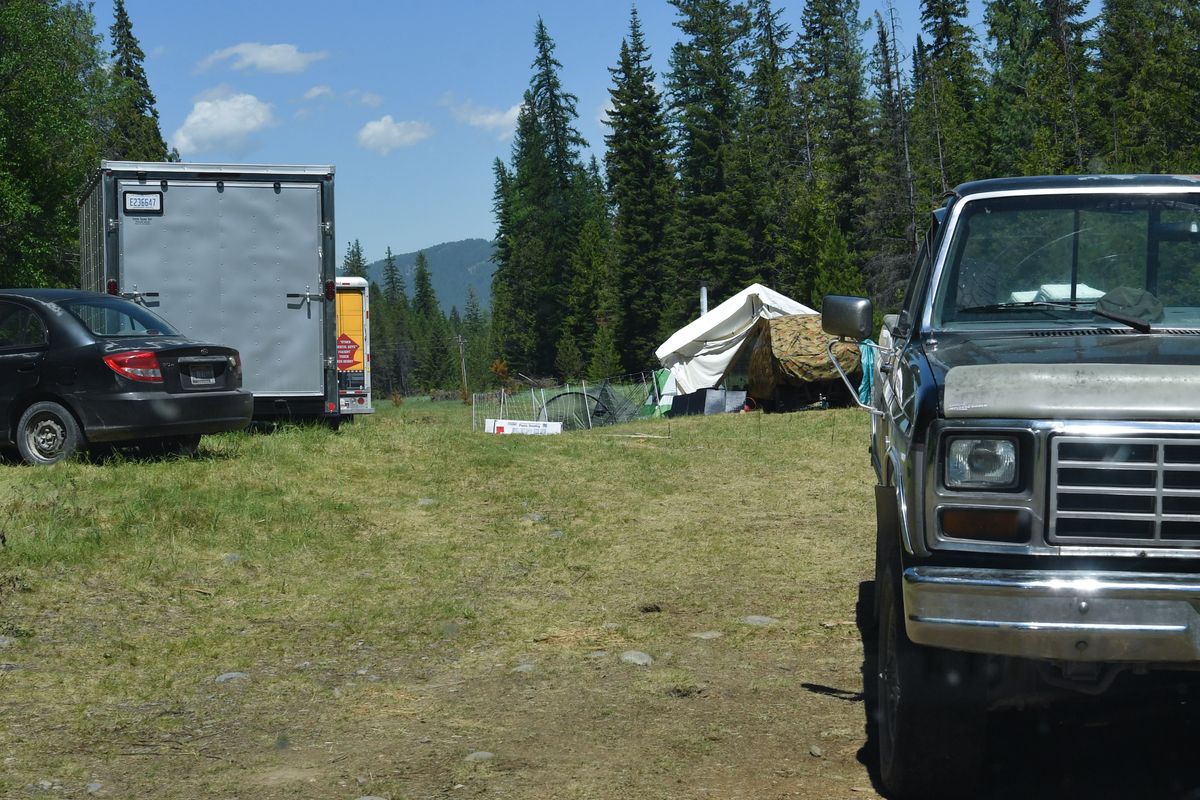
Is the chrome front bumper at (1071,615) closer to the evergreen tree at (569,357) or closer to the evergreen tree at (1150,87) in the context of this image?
the evergreen tree at (1150,87)

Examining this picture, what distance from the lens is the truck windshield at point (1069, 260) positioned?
490 centimetres

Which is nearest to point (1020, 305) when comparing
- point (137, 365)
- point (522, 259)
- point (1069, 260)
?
point (1069, 260)

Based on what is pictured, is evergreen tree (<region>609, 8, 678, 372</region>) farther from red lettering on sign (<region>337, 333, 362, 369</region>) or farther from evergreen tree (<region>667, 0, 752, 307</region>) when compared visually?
red lettering on sign (<region>337, 333, 362, 369</region>)

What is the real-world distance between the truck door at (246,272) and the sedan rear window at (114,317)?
2599mm

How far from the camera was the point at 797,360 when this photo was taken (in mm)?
23844

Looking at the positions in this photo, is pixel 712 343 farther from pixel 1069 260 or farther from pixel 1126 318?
pixel 1126 318

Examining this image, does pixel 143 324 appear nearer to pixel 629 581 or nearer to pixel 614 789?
pixel 629 581

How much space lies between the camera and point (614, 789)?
4359mm

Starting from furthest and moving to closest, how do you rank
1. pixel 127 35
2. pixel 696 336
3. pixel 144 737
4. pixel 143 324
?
1. pixel 127 35
2. pixel 696 336
3. pixel 143 324
4. pixel 144 737

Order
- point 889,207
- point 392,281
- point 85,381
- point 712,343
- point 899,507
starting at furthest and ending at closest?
point 392,281, point 889,207, point 712,343, point 85,381, point 899,507

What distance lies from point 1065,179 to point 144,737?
15.0 ft

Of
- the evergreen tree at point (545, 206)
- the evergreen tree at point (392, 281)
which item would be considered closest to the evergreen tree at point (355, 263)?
the evergreen tree at point (392, 281)

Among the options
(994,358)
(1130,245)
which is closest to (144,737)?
(994,358)

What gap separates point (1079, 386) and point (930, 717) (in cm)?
113
